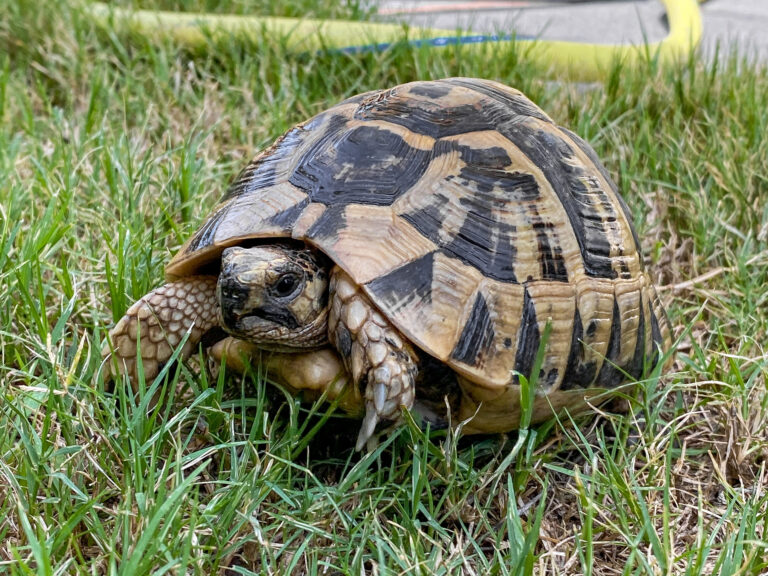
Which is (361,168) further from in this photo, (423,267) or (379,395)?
(379,395)

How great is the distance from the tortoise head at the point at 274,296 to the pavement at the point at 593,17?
339 centimetres

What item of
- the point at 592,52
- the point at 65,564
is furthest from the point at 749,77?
the point at 65,564

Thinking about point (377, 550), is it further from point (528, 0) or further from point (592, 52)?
point (528, 0)

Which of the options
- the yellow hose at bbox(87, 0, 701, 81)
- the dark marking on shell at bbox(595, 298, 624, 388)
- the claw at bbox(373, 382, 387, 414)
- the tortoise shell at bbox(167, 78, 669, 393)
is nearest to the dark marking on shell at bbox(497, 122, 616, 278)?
the tortoise shell at bbox(167, 78, 669, 393)

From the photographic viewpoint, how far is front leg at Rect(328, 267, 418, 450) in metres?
1.65

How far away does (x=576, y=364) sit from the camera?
6.23ft

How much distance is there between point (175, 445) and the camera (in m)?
1.64

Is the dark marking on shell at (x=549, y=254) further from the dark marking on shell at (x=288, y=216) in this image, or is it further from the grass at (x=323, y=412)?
the dark marking on shell at (x=288, y=216)

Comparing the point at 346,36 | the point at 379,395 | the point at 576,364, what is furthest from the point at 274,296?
the point at 346,36

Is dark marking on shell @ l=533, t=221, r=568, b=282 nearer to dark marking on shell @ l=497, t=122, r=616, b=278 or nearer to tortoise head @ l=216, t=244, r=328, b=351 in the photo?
dark marking on shell @ l=497, t=122, r=616, b=278

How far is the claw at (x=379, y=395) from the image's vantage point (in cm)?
164

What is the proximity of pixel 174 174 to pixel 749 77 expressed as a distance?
2367 mm

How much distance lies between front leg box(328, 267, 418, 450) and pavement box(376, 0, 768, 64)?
345 cm

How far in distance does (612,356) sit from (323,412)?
2.34 feet
